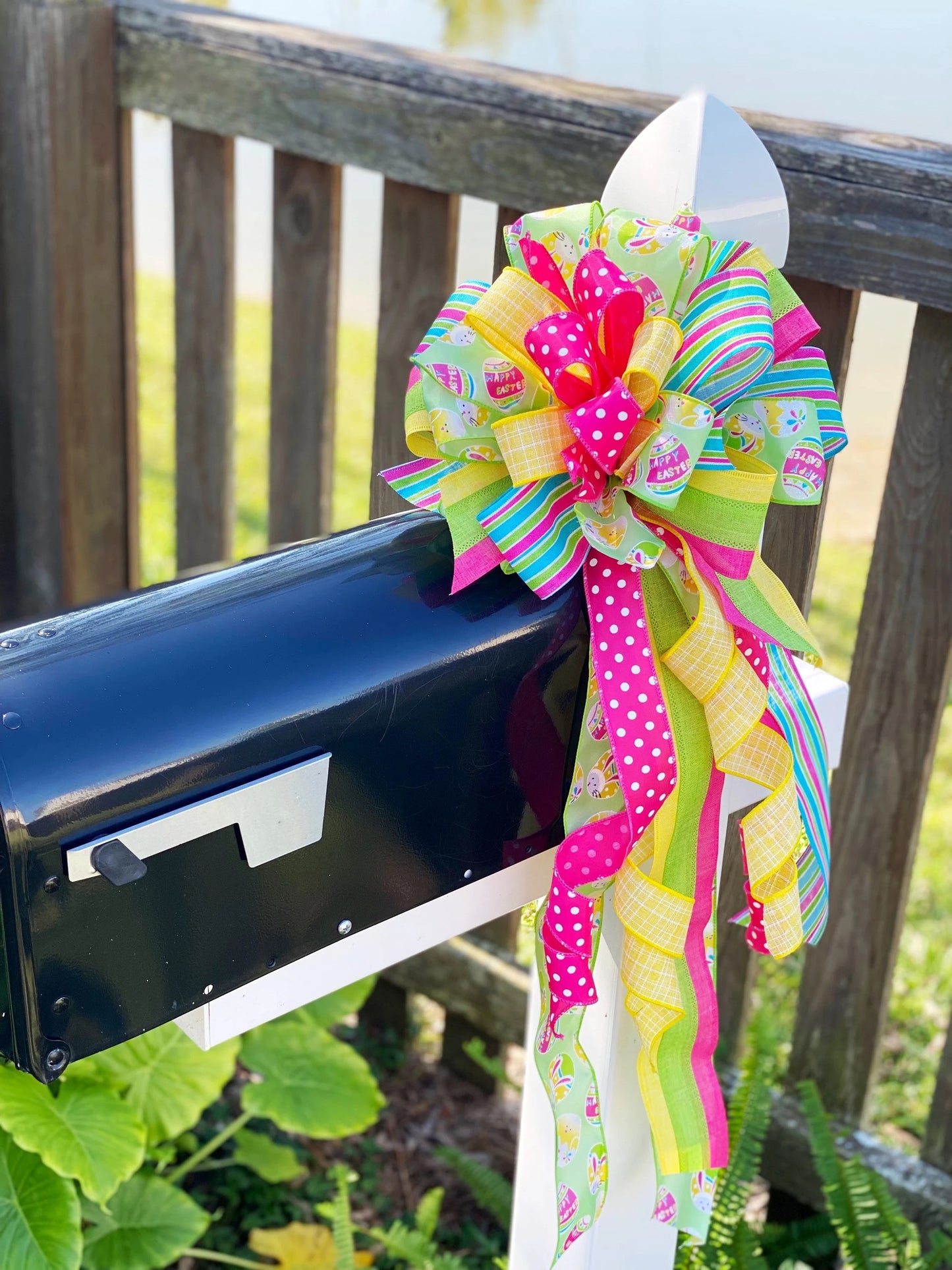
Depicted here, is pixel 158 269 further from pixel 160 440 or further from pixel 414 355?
pixel 414 355

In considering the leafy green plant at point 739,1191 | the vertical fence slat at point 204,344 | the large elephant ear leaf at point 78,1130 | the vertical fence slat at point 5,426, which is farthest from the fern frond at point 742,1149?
the vertical fence slat at point 5,426

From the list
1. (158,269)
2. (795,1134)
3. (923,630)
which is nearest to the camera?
(923,630)

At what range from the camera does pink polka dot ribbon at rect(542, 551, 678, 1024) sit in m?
0.84

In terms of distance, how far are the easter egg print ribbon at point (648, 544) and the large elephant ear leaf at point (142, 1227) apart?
2.46 ft

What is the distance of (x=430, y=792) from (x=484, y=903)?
A: 14 centimetres

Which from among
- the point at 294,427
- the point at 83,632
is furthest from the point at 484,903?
the point at 294,427

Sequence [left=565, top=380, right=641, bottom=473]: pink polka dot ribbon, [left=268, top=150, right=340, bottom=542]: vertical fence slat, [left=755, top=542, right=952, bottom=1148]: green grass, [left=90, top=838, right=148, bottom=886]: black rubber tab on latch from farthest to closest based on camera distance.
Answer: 1. [left=755, top=542, right=952, bottom=1148]: green grass
2. [left=268, top=150, right=340, bottom=542]: vertical fence slat
3. [left=565, top=380, right=641, bottom=473]: pink polka dot ribbon
4. [left=90, top=838, right=148, bottom=886]: black rubber tab on latch

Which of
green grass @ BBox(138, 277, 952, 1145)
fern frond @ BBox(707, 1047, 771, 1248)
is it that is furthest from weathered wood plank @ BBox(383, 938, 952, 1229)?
green grass @ BBox(138, 277, 952, 1145)

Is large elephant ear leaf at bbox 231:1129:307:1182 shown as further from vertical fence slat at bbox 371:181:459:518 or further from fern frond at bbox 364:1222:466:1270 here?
vertical fence slat at bbox 371:181:459:518

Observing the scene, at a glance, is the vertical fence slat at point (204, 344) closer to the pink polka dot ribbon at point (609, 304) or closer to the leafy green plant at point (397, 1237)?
the leafy green plant at point (397, 1237)

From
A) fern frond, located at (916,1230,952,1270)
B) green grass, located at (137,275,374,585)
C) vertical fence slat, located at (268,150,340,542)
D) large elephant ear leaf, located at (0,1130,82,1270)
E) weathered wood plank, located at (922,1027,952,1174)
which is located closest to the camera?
large elephant ear leaf, located at (0,1130,82,1270)

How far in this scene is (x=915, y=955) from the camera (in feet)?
8.00

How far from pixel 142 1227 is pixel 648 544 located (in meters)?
1.18

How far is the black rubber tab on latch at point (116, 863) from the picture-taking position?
2.17ft
